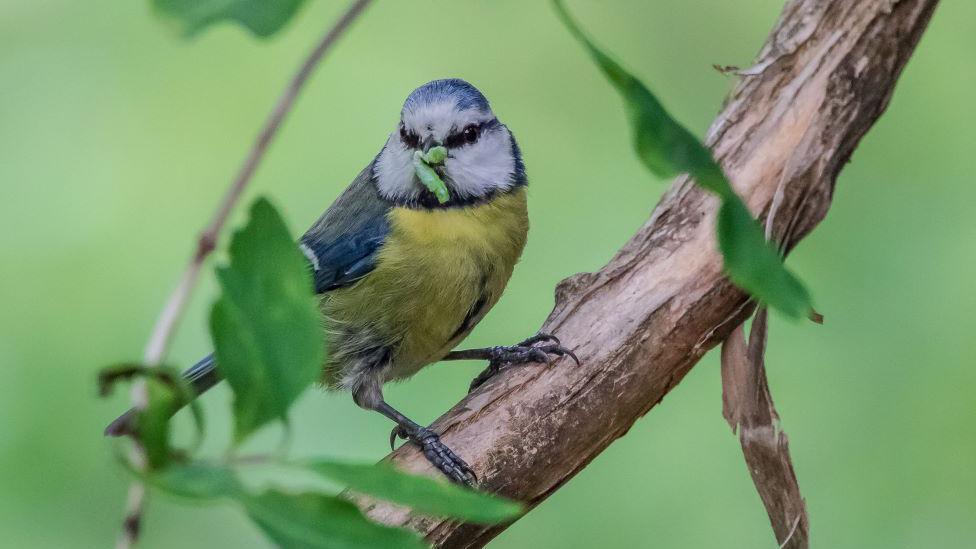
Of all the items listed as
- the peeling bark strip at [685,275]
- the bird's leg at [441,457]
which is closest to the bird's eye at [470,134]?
the peeling bark strip at [685,275]

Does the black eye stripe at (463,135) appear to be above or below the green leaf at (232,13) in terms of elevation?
above

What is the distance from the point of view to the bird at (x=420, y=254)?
140 cm

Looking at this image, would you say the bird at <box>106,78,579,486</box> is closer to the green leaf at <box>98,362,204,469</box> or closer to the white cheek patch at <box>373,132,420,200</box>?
the white cheek patch at <box>373,132,420,200</box>

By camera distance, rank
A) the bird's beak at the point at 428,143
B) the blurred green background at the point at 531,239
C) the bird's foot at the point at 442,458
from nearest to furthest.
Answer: the bird's foot at the point at 442,458, the bird's beak at the point at 428,143, the blurred green background at the point at 531,239

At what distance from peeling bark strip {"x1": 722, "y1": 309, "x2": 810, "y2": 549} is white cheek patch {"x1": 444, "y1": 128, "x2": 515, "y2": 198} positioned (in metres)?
0.37

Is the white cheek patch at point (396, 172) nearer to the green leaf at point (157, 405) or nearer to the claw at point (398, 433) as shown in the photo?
the claw at point (398, 433)

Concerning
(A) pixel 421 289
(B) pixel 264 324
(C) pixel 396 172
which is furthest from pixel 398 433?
(B) pixel 264 324

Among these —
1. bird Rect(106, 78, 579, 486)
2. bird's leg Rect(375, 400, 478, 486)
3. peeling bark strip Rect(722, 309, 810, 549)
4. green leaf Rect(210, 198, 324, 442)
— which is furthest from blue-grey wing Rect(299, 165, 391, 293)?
green leaf Rect(210, 198, 324, 442)

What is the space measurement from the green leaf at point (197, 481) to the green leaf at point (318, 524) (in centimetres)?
1

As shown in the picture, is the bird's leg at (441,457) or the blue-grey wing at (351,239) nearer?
the bird's leg at (441,457)

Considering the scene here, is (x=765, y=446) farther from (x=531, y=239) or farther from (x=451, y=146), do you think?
(x=531, y=239)

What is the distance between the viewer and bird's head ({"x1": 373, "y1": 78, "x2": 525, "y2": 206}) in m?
1.38

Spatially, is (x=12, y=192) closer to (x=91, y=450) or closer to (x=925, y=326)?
(x=91, y=450)

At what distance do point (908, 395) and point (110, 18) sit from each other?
184 cm
